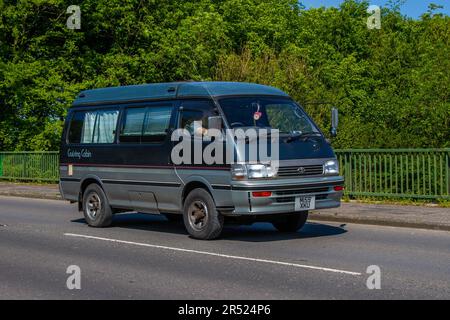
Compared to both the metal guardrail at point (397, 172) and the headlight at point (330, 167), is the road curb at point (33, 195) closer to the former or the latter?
the metal guardrail at point (397, 172)

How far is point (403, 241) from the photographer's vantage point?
1162 centimetres

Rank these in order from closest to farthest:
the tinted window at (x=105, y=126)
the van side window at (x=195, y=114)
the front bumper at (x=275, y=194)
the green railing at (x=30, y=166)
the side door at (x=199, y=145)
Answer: the front bumper at (x=275, y=194) < the side door at (x=199, y=145) < the van side window at (x=195, y=114) < the tinted window at (x=105, y=126) < the green railing at (x=30, y=166)

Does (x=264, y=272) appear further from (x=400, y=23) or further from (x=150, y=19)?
(x=400, y=23)

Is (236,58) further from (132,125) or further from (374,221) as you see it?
(132,125)

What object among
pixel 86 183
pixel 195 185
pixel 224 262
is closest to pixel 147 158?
pixel 195 185

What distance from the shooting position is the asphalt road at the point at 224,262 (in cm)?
763

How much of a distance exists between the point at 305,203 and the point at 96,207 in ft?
14.6

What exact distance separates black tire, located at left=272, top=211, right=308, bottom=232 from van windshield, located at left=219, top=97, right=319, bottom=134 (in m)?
1.50

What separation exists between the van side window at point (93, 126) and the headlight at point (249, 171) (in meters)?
3.38

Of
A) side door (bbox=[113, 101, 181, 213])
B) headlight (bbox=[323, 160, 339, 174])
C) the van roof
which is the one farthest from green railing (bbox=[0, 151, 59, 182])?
headlight (bbox=[323, 160, 339, 174])

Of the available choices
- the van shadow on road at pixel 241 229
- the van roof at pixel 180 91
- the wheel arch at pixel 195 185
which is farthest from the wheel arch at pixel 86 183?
the wheel arch at pixel 195 185

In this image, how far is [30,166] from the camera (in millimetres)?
29516

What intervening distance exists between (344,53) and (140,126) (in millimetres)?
42970

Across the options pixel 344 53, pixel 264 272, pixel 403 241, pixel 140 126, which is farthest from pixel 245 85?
pixel 344 53
